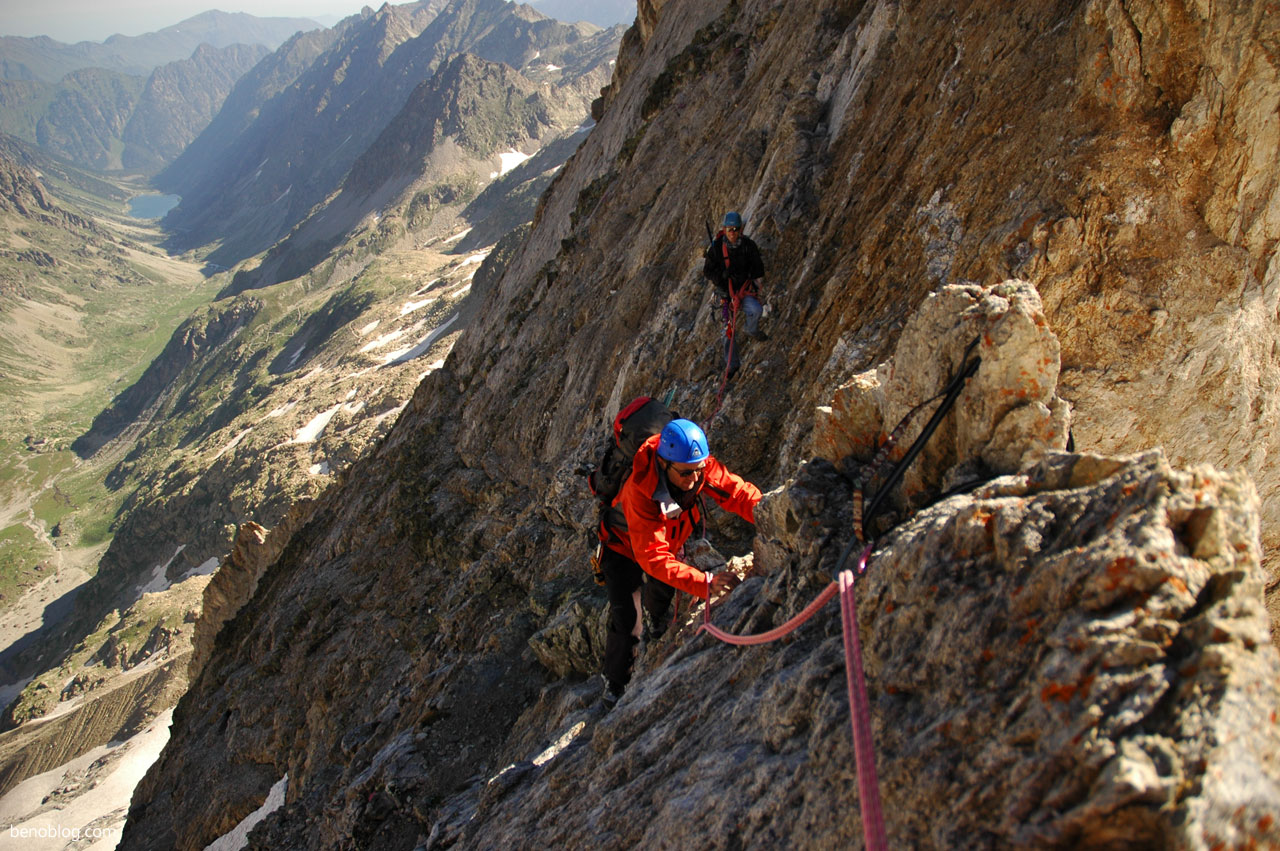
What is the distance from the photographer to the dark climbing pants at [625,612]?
718cm

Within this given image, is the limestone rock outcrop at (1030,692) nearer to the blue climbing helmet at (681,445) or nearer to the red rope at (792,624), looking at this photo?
the red rope at (792,624)

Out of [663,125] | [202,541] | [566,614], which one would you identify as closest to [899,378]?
[566,614]

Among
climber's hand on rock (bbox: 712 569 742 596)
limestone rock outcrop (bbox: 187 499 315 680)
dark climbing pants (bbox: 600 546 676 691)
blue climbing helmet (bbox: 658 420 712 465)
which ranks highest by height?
blue climbing helmet (bbox: 658 420 712 465)

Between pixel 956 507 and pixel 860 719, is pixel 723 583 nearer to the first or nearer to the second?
pixel 956 507

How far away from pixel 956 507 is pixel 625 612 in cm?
430

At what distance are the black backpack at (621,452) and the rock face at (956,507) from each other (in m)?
1.31

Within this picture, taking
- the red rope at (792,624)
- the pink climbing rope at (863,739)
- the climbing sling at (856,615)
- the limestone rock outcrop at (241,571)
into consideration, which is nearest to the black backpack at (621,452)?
the climbing sling at (856,615)

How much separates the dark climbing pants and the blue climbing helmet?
1.94m

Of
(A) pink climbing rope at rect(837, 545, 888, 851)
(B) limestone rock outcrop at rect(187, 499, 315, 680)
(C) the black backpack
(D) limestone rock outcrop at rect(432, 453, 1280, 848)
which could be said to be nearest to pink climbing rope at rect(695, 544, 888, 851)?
(A) pink climbing rope at rect(837, 545, 888, 851)

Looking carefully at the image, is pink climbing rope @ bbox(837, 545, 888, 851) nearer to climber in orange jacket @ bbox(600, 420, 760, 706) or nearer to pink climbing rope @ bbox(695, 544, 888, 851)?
pink climbing rope @ bbox(695, 544, 888, 851)

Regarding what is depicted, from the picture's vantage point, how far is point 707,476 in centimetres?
596

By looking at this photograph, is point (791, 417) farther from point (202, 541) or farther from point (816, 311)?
point (202, 541)

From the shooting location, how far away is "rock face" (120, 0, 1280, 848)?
8.87ft

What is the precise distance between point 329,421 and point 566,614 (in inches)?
3712
